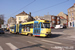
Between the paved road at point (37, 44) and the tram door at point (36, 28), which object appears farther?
the tram door at point (36, 28)

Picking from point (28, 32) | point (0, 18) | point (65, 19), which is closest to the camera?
point (28, 32)

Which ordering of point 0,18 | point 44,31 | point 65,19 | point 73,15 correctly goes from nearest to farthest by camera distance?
1. point 44,31
2. point 73,15
3. point 0,18
4. point 65,19

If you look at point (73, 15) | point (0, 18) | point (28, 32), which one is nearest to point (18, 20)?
point (0, 18)

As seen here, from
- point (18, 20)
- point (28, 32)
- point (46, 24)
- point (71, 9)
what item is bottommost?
point (28, 32)

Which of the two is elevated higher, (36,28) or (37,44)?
(36,28)

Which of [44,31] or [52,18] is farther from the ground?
[52,18]

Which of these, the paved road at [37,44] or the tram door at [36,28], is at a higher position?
the tram door at [36,28]

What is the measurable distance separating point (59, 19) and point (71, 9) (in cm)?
1384

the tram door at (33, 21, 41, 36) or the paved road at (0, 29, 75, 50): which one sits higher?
the tram door at (33, 21, 41, 36)

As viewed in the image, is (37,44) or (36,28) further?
(36,28)

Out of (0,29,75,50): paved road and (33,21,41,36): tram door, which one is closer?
(0,29,75,50): paved road

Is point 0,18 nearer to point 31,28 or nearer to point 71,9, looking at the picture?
point 71,9

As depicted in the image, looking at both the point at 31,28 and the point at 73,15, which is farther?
the point at 73,15

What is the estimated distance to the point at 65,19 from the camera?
245 ft
